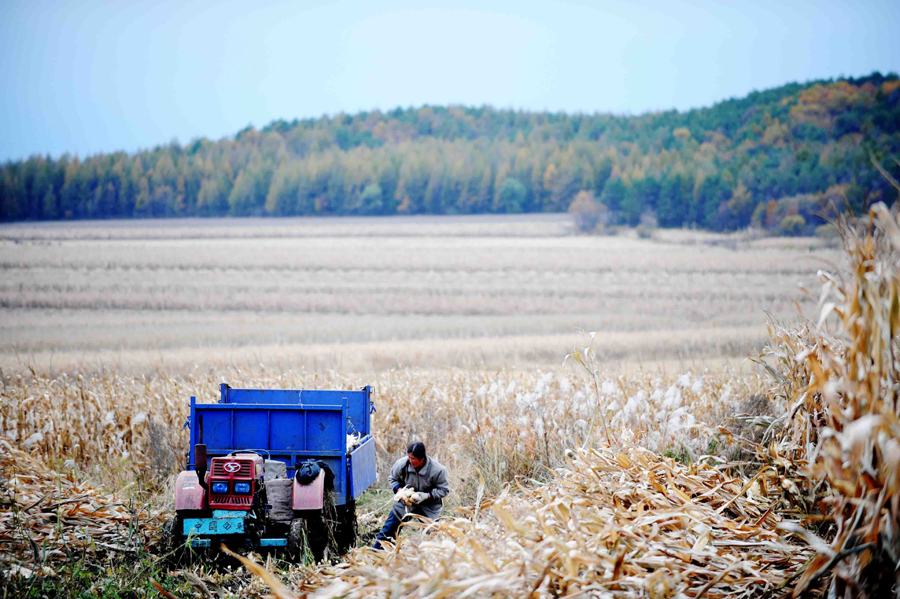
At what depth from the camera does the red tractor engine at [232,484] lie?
6625mm

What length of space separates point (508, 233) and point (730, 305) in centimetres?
2917

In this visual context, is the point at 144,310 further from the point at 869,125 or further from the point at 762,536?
the point at 869,125

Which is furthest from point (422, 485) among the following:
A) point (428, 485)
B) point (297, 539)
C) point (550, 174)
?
point (550, 174)

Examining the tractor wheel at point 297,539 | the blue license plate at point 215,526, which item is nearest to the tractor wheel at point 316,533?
the tractor wheel at point 297,539

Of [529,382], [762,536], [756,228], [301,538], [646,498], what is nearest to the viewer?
[762,536]

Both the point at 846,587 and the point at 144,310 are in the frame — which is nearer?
the point at 846,587

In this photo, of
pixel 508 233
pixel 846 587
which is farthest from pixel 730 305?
pixel 846 587

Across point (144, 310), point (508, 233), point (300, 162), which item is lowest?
point (144, 310)

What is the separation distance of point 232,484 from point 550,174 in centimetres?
6602

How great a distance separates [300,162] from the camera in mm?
73188

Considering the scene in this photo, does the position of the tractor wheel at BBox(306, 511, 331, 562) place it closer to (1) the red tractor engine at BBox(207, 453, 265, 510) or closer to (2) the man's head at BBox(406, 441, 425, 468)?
(1) the red tractor engine at BBox(207, 453, 265, 510)

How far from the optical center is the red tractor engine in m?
6.62

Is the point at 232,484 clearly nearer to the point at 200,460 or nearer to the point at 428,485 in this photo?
the point at 200,460

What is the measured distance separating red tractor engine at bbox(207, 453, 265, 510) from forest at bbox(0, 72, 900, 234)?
4830 centimetres
